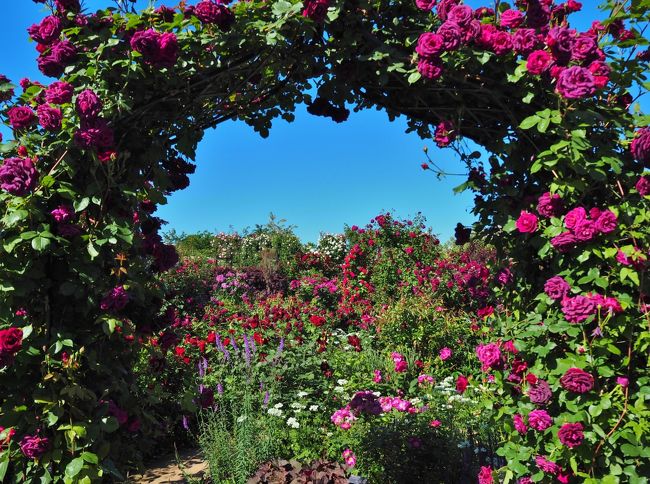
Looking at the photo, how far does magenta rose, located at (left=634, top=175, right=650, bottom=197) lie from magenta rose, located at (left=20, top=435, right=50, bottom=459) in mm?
2567

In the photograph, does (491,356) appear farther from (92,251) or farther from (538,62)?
(92,251)

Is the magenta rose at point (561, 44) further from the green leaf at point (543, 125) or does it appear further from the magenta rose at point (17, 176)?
the magenta rose at point (17, 176)

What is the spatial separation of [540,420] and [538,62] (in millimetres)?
1466

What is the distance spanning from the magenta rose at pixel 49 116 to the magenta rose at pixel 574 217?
2070 mm

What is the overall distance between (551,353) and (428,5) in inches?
61.9

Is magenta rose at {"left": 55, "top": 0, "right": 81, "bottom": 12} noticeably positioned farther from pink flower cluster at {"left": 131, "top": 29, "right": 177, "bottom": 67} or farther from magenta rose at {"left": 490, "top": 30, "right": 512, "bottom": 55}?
magenta rose at {"left": 490, "top": 30, "right": 512, "bottom": 55}

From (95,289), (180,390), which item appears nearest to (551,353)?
(95,289)

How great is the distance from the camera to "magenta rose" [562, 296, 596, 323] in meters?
1.86

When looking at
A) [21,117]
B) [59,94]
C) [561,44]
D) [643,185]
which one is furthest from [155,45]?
[643,185]

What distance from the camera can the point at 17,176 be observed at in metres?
1.82

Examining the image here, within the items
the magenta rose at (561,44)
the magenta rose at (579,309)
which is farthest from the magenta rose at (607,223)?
the magenta rose at (561,44)

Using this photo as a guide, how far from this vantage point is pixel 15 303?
1.94m

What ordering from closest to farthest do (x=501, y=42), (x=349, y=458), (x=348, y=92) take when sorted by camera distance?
(x=501, y=42) → (x=348, y=92) → (x=349, y=458)

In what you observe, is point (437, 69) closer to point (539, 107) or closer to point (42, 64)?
point (539, 107)
